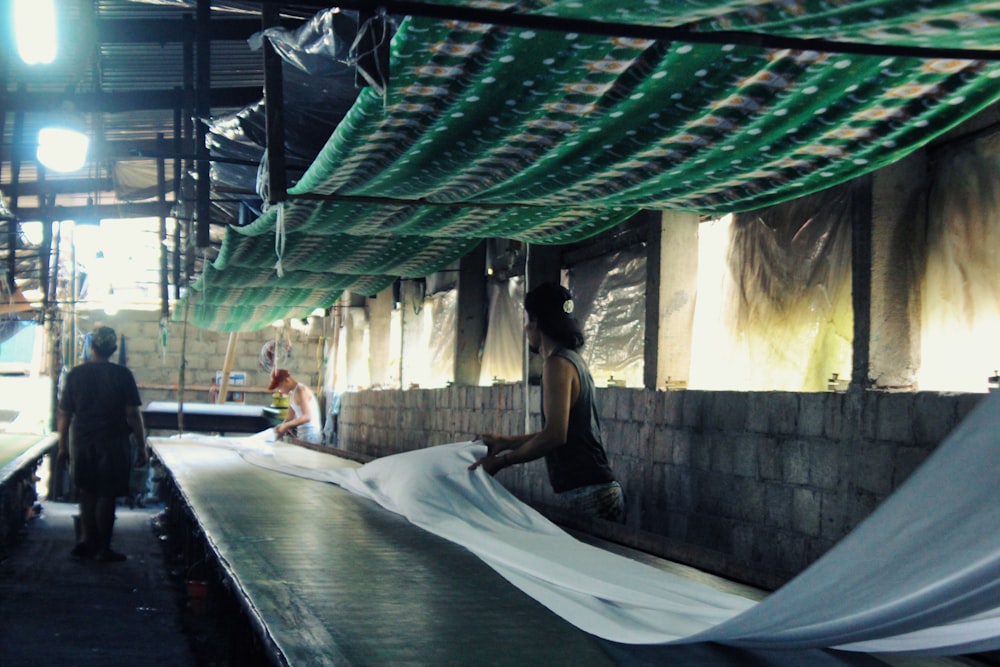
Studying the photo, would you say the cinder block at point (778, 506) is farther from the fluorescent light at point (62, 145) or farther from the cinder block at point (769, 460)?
the fluorescent light at point (62, 145)

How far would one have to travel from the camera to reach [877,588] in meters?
2.00

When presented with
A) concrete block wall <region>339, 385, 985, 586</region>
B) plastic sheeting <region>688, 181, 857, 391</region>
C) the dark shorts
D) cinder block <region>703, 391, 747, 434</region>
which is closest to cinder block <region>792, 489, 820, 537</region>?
concrete block wall <region>339, 385, 985, 586</region>

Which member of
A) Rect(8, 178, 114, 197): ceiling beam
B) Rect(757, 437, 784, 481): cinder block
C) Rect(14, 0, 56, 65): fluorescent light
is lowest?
Rect(757, 437, 784, 481): cinder block

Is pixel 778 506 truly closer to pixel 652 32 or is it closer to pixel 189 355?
pixel 652 32

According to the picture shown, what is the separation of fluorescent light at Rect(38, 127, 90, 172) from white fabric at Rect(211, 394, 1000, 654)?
7405mm

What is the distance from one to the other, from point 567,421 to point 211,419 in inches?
517

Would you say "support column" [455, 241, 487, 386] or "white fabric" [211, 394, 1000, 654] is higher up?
"support column" [455, 241, 487, 386]

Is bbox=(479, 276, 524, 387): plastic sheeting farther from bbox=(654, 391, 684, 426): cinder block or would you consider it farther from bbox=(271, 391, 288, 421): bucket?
bbox=(271, 391, 288, 421): bucket

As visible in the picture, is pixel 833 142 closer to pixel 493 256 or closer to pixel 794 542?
pixel 794 542

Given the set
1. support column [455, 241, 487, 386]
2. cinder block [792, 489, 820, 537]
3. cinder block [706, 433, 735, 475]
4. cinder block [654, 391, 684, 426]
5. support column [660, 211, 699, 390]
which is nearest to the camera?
cinder block [792, 489, 820, 537]

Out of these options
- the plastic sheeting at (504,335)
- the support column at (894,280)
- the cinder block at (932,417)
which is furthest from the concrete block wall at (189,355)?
the cinder block at (932,417)

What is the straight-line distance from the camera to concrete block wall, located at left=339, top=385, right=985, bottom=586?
4.04m

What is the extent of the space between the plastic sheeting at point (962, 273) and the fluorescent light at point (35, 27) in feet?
18.2

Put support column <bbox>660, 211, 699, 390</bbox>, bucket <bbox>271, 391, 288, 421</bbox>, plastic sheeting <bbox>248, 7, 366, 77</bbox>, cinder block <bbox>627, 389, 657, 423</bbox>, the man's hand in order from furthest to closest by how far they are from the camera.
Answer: bucket <bbox>271, 391, 288, 421</bbox> < support column <bbox>660, 211, 699, 390</bbox> < cinder block <bbox>627, 389, 657, 423</bbox> < the man's hand < plastic sheeting <bbox>248, 7, 366, 77</bbox>
